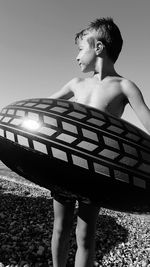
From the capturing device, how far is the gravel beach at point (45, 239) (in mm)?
7012

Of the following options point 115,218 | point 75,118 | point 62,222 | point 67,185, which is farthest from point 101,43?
point 115,218

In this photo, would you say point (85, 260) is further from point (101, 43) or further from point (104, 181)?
point (101, 43)

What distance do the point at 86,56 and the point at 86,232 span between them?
5.45 feet

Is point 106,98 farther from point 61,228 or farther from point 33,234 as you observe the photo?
point 33,234

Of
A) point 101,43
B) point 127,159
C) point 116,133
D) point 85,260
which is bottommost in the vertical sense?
point 85,260

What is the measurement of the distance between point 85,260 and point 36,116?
1441 millimetres

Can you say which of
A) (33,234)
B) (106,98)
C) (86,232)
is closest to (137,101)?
(106,98)

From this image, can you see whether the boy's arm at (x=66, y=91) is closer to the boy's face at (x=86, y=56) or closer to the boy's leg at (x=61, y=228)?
the boy's face at (x=86, y=56)

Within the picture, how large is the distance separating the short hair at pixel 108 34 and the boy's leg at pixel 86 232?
147 centimetres

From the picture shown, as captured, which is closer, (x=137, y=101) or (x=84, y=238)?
(x=137, y=101)

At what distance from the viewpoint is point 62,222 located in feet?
9.84

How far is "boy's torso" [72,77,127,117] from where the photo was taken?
2.80 m

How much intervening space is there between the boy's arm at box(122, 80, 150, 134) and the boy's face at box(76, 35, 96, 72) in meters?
0.40

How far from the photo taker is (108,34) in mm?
2896
